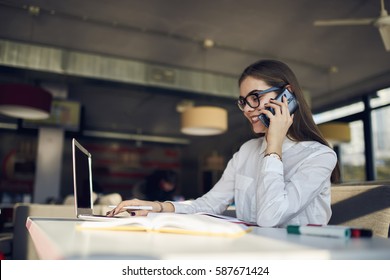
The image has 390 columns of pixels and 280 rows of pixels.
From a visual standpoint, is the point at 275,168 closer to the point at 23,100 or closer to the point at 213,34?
the point at 23,100

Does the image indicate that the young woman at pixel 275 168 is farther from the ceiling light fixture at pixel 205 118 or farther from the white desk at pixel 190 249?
the ceiling light fixture at pixel 205 118

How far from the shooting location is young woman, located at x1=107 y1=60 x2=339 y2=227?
1.34 metres

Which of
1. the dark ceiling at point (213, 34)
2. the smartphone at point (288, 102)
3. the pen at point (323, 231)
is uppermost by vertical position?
the dark ceiling at point (213, 34)

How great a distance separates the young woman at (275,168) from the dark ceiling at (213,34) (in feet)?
12.0

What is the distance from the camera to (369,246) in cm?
71

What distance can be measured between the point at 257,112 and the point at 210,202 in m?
0.60

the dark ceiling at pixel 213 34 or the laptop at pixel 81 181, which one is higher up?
the dark ceiling at pixel 213 34

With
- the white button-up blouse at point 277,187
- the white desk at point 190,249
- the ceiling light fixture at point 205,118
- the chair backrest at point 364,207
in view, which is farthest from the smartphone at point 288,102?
the ceiling light fixture at point 205,118

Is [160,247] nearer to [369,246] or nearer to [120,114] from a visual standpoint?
[369,246]

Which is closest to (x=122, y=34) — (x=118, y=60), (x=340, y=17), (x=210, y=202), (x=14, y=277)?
(x=118, y=60)

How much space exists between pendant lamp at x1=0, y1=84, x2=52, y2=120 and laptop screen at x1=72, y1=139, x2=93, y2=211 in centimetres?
382

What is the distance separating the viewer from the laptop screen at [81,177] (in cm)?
151

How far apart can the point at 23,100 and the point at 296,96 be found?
460 cm

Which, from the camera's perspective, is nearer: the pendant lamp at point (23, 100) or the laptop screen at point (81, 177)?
the laptop screen at point (81, 177)
